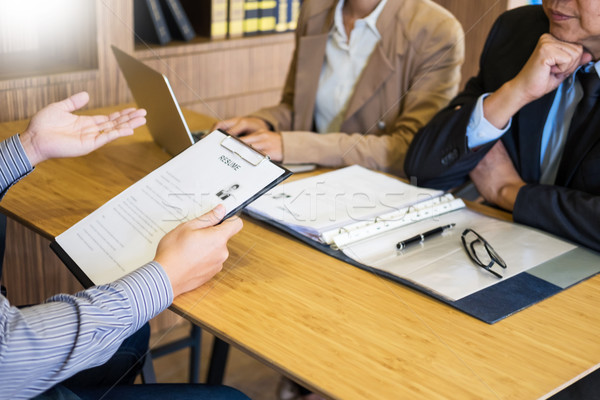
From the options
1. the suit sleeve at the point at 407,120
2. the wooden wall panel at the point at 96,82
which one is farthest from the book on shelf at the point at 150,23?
the suit sleeve at the point at 407,120

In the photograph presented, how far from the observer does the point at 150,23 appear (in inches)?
94.5

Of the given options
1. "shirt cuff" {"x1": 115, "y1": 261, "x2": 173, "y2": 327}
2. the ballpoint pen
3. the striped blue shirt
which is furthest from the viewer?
the ballpoint pen

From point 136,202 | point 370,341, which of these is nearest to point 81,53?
point 136,202

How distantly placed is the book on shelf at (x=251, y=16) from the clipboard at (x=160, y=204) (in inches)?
56.7

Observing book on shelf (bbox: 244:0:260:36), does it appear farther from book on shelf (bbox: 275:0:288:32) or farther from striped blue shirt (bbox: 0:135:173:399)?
striped blue shirt (bbox: 0:135:173:399)

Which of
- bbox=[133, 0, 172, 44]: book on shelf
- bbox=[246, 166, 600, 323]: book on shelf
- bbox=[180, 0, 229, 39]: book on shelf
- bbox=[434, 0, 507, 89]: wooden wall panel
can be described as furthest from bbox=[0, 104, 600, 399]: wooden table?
bbox=[434, 0, 507, 89]: wooden wall panel

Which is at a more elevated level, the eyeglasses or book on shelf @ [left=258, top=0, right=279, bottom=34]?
book on shelf @ [left=258, top=0, right=279, bottom=34]

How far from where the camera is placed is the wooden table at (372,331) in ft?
2.86

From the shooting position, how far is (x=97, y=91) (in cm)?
207

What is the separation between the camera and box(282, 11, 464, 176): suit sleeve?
166 centimetres

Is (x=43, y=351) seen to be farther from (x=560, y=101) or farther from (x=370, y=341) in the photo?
(x=560, y=101)

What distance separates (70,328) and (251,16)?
190cm

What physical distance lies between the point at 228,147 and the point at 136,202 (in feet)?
0.61

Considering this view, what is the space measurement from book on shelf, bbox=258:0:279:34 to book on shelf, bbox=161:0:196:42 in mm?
284
